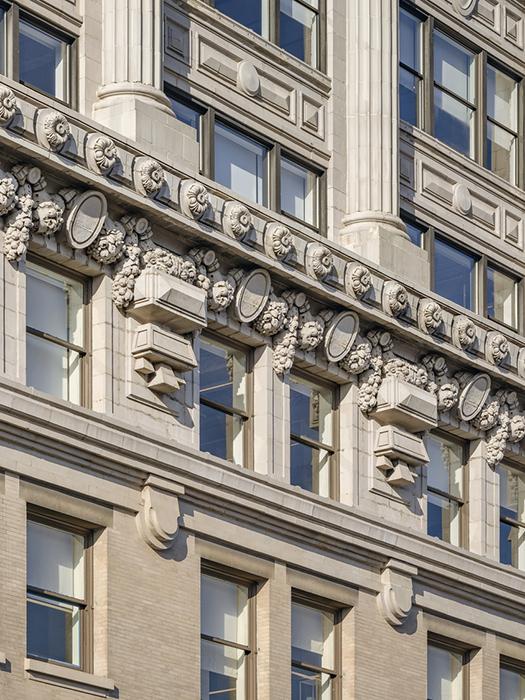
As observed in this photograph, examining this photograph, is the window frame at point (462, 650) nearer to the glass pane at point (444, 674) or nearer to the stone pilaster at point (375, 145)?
the glass pane at point (444, 674)

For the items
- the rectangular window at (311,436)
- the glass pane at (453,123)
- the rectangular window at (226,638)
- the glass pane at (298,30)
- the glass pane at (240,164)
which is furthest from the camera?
the glass pane at (453,123)

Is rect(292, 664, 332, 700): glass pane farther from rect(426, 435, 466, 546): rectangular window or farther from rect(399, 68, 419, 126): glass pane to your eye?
rect(399, 68, 419, 126): glass pane

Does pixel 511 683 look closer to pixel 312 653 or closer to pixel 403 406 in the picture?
pixel 403 406

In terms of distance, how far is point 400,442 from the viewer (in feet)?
140

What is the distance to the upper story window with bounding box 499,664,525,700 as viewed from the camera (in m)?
44.4

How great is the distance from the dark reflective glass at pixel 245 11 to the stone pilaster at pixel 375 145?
2.33 meters

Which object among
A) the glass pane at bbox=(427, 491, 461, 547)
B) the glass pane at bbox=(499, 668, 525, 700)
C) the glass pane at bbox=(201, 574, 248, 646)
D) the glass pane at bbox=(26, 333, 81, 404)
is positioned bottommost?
the glass pane at bbox=(201, 574, 248, 646)

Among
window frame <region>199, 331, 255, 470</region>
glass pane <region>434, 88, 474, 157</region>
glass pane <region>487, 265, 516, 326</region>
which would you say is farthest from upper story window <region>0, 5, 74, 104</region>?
glass pane <region>487, 265, 516, 326</region>

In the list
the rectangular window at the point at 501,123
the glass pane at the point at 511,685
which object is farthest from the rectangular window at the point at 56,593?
the rectangular window at the point at 501,123

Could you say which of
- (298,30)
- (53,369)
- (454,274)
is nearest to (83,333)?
(53,369)

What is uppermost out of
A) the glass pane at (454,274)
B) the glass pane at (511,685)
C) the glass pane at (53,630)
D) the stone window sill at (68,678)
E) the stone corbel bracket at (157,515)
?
the glass pane at (454,274)

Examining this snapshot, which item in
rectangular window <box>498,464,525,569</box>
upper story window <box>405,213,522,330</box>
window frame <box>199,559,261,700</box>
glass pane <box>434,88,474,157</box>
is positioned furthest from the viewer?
glass pane <box>434,88,474,157</box>

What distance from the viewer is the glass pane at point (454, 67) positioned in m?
47.6

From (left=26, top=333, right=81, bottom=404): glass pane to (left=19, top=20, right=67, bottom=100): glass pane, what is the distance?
13.1ft
